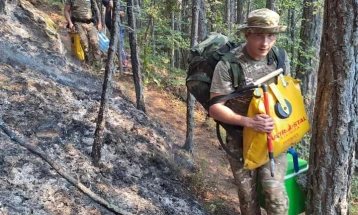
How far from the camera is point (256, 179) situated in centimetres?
397

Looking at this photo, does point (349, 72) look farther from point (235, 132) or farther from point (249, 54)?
point (235, 132)

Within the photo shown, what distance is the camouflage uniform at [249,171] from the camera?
3.40m

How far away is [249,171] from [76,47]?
21.8 ft

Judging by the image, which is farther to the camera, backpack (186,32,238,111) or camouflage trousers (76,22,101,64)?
camouflage trousers (76,22,101,64)

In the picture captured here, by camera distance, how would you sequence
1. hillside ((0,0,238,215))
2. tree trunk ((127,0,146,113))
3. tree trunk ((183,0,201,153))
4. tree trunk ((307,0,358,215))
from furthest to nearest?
tree trunk ((127,0,146,113)) < tree trunk ((183,0,201,153)) < hillside ((0,0,238,215)) < tree trunk ((307,0,358,215))

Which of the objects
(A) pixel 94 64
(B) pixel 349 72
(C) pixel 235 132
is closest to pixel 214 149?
(A) pixel 94 64

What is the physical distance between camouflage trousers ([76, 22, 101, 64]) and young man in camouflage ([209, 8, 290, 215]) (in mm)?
6252

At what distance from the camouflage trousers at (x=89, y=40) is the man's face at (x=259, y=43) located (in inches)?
254

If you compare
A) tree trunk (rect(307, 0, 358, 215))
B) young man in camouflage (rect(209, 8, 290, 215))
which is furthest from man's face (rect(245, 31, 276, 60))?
tree trunk (rect(307, 0, 358, 215))

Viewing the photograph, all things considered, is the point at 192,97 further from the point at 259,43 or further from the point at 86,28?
the point at 86,28

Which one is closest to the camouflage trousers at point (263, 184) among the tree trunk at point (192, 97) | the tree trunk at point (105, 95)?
the tree trunk at point (105, 95)

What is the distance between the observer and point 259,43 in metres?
3.37

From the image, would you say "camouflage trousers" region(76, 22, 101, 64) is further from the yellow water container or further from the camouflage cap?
the camouflage cap

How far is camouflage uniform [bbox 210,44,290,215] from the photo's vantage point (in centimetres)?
340
